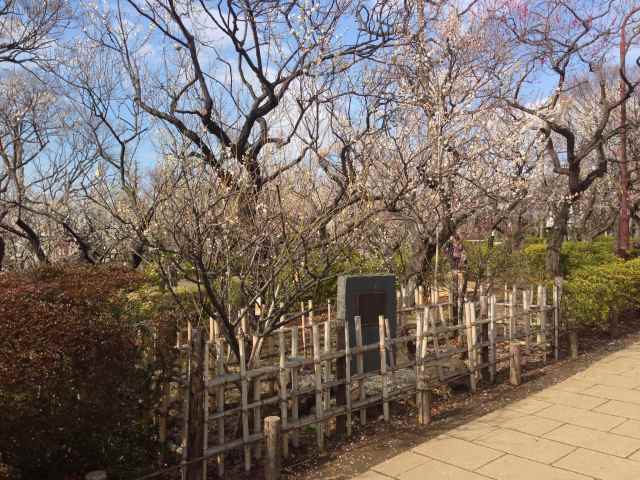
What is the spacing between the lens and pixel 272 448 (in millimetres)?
4230

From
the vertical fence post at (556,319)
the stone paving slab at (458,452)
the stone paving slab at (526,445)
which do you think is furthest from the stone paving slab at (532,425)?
the vertical fence post at (556,319)

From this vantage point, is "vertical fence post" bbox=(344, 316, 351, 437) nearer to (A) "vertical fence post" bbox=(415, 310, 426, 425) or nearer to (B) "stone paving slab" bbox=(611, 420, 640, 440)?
(A) "vertical fence post" bbox=(415, 310, 426, 425)

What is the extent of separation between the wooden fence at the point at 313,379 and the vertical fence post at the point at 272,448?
24 centimetres

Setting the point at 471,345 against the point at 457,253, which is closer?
the point at 471,345

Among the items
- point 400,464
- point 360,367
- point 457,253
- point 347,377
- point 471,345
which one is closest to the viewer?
point 400,464

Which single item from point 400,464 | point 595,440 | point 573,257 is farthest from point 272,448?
point 573,257

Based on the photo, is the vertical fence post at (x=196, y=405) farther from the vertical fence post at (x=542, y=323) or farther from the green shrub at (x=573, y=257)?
the green shrub at (x=573, y=257)

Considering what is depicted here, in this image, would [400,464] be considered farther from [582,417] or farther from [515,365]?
[515,365]

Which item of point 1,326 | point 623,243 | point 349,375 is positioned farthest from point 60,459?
point 623,243

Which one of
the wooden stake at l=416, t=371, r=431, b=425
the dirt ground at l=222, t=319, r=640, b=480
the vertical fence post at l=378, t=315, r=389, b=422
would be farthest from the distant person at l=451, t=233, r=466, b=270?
the vertical fence post at l=378, t=315, r=389, b=422

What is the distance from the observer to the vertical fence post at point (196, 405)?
402 centimetres

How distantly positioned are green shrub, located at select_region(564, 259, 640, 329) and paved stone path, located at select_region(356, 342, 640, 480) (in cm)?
234

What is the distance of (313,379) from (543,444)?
89.6 inches

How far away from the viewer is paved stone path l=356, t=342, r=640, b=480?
4.32 meters
